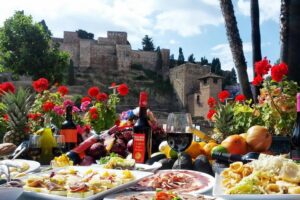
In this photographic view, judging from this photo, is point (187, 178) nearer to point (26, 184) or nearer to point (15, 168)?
point (26, 184)

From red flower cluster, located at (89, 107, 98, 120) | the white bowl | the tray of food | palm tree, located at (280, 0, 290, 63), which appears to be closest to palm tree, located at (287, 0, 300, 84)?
palm tree, located at (280, 0, 290, 63)

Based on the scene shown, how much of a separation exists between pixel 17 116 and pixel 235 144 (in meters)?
1.76

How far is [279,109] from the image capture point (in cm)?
297

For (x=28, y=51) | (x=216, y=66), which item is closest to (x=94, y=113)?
(x=28, y=51)

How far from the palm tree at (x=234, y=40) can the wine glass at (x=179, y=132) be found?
12.8ft

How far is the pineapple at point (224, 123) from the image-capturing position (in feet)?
9.54

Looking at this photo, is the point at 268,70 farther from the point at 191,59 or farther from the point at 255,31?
the point at 191,59

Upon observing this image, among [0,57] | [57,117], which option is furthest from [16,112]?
[0,57]

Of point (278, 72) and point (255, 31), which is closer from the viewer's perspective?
point (278, 72)

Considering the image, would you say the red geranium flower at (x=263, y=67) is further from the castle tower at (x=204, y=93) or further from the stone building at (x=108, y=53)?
the stone building at (x=108, y=53)

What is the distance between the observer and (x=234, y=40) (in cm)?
602

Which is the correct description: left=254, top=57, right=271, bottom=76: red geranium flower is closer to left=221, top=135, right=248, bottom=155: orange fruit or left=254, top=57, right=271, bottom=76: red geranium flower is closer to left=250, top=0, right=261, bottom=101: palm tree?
left=221, top=135, right=248, bottom=155: orange fruit

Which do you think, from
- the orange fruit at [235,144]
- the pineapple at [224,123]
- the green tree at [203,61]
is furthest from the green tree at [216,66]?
the orange fruit at [235,144]

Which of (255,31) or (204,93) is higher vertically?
(204,93)
